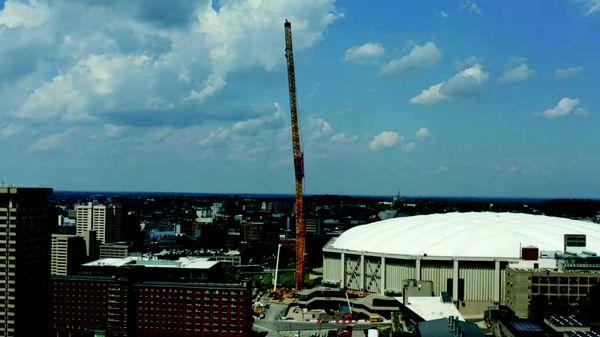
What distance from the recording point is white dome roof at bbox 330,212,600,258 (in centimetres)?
13425

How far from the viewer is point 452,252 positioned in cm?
13450

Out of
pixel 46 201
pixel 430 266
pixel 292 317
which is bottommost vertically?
pixel 292 317

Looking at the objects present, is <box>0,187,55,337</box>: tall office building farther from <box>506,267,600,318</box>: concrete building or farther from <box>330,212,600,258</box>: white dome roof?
<box>330,212,600,258</box>: white dome roof

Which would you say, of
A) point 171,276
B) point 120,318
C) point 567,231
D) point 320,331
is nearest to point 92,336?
point 120,318

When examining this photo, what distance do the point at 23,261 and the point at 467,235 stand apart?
81.8 m

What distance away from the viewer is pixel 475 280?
131625mm

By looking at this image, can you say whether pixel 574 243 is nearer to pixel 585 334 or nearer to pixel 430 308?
pixel 430 308

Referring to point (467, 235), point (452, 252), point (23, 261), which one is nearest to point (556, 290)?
point (452, 252)

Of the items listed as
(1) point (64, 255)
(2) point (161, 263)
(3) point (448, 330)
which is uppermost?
(2) point (161, 263)

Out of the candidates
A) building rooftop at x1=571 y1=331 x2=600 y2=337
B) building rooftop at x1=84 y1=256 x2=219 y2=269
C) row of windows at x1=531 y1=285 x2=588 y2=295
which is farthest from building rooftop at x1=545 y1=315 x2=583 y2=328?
building rooftop at x1=84 y1=256 x2=219 y2=269

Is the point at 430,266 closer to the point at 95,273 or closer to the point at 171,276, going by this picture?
the point at 171,276

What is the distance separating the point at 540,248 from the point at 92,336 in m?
78.9

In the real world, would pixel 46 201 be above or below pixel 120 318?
above

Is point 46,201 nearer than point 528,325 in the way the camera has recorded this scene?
No
